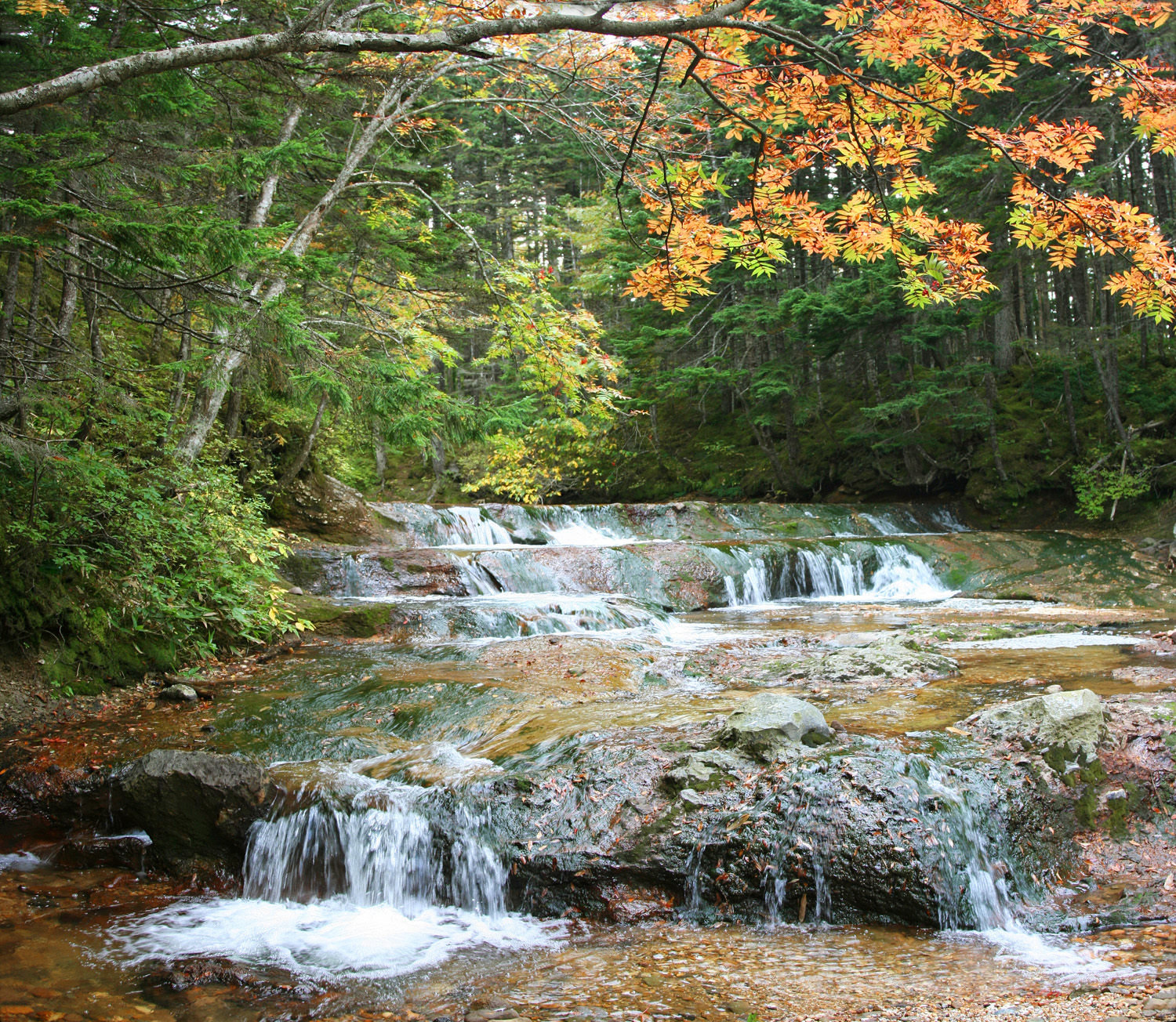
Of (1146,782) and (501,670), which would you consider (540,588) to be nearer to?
(501,670)

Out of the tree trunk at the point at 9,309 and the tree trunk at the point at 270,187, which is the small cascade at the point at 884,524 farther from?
the tree trunk at the point at 9,309

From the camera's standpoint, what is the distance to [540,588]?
37.5 feet

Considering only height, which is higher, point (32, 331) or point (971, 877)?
point (32, 331)

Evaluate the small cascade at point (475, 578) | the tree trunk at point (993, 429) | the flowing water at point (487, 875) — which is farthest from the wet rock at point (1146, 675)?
the tree trunk at point (993, 429)

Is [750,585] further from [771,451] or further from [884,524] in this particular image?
[771,451]

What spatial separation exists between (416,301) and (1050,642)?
9.32 m

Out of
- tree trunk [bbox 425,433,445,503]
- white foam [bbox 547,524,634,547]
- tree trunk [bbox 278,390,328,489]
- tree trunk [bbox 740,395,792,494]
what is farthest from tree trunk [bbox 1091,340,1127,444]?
tree trunk [bbox 425,433,445,503]

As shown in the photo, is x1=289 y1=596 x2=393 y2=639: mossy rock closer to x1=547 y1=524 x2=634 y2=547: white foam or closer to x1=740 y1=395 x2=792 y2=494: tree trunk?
x1=547 y1=524 x2=634 y2=547: white foam

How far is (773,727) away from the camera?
4.29 metres

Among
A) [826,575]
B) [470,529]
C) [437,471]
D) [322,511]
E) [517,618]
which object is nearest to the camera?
[517,618]

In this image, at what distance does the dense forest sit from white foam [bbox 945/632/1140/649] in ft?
13.0

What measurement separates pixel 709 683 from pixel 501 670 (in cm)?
189

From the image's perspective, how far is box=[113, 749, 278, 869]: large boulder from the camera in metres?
4.44

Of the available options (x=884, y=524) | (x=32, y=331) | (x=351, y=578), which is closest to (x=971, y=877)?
(x=351, y=578)
